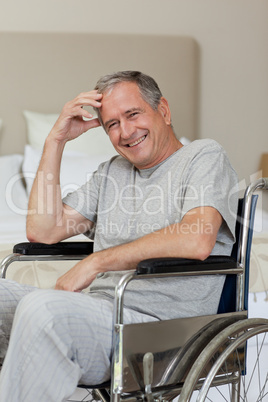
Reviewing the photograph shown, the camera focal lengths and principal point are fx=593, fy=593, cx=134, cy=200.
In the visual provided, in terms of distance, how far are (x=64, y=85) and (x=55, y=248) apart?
2232mm

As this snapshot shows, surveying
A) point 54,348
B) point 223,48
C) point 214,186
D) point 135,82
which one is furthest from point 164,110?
point 223,48

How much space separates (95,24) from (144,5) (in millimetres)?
379

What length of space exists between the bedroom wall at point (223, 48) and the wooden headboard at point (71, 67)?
0.45 feet

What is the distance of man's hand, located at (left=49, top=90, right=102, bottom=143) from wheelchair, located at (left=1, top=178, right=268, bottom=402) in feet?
1.58

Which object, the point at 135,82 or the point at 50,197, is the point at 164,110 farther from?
the point at 50,197

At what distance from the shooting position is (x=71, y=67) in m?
3.94

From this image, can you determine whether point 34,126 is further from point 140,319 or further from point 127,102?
point 140,319

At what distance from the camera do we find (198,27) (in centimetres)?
422

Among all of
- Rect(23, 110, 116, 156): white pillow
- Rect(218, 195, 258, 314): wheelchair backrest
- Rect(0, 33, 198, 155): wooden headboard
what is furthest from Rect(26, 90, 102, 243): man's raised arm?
Rect(0, 33, 198, 155): wooden headboard

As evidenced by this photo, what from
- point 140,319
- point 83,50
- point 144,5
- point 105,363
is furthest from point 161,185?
point 144,5

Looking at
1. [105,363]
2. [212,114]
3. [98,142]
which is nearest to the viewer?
[105,363]

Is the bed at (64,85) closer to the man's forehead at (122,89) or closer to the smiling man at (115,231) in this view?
the smiling man at (115,231)

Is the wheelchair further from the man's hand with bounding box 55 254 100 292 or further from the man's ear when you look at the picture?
the man's ear

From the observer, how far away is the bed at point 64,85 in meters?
3.54
